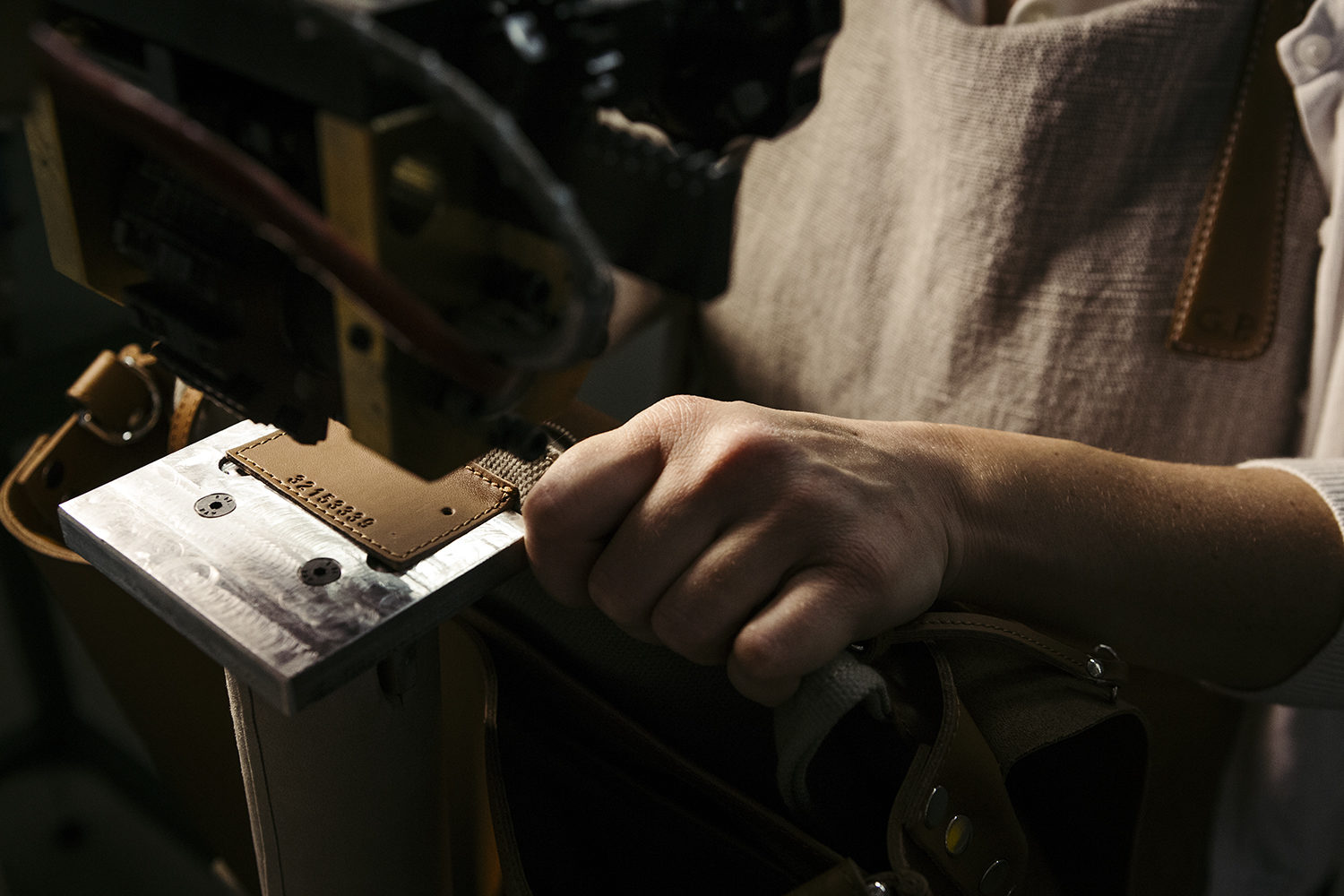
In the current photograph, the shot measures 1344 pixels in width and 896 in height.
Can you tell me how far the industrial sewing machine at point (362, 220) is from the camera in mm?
311

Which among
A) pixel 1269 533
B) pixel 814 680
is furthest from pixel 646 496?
pixel 1269 533

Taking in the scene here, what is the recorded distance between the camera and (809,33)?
0.42 metres

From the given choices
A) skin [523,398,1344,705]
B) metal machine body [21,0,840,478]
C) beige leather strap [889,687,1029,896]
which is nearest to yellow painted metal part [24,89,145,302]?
metal machine body [21,0,840,478]

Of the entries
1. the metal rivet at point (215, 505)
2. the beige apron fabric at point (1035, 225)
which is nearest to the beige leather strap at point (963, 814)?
the metal rivet at point (215, 505)

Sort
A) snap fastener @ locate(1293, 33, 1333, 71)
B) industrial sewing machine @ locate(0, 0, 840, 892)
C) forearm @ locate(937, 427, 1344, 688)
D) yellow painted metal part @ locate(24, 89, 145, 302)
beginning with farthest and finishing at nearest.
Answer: snap fastener @ locate(1293, 33, 1333, 71) → forearm @ locate(937, 427, 1344, 688) → yellow painted metal part @ locate(24, 89, 145, 302) → industrial sewing machine @ locate(0, 0, 840, 892)

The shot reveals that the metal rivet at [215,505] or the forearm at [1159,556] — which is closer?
the metal rivet at [215,505]

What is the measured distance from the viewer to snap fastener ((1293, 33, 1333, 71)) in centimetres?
72

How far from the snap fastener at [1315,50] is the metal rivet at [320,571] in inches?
28.8

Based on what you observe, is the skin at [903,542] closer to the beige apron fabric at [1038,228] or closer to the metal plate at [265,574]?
the metal plate at [265,574]

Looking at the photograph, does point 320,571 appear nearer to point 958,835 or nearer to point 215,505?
point 215,505

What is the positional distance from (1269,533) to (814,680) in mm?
375

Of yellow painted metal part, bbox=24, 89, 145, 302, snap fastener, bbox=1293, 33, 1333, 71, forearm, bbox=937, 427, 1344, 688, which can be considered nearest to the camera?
yellow painted metal part, bbox=24, 89, 145, 302

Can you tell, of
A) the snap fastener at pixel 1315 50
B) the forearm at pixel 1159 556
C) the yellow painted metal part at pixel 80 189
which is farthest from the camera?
the snap fastener at pixel 1315 50

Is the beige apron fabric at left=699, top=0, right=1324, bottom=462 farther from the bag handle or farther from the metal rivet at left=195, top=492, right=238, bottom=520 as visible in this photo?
the metal rivet at left=195, top=492, right=238, bottom=520
